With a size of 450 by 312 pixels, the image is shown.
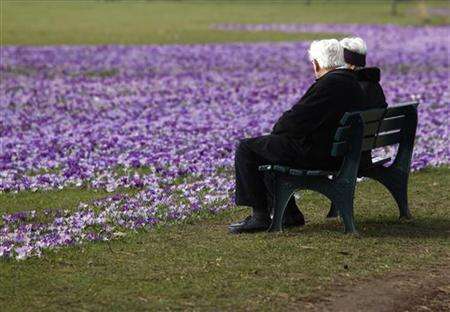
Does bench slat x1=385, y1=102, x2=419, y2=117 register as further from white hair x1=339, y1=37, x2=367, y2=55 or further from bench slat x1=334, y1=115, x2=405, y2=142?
white hair x1=339, y1=37, x2=367, y2=55

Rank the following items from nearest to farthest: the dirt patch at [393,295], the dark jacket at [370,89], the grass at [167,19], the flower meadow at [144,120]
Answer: the dirt patch at [393,295] → the dark jacket at [370,89] → the flower meadow at [144,120] → the grass at [167,19]

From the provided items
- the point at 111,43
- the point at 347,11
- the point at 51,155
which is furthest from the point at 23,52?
the point at 347,11

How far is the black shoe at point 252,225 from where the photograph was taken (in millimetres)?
10070

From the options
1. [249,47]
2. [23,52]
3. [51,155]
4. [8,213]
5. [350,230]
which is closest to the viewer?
[350,230]

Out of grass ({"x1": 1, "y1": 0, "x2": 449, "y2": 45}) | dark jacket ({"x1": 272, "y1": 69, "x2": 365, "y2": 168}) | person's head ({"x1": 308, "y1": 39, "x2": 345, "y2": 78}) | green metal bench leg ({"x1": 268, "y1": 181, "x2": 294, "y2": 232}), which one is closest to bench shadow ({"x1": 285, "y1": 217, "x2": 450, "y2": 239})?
green metal bench leg ({"x1": 268, "y1": 181, "x2": 294, "y2": 232})

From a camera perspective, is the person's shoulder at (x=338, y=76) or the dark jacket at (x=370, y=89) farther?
the dark jacket at (x=370, y=89)

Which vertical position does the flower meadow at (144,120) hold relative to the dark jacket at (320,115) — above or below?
below

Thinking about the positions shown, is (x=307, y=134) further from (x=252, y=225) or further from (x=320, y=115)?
(x=252, y=225)

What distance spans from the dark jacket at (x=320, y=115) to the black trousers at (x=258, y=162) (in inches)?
3.3

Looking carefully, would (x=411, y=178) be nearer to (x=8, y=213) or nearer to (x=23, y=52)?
(x=8, y=213)

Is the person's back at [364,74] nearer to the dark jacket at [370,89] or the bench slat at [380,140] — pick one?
the dark jacket at [370,89]

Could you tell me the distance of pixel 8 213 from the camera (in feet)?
36.4

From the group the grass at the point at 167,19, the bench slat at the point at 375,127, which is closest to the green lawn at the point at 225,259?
the bench slat at the point at 375,127

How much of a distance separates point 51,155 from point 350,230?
6311 millimetres
